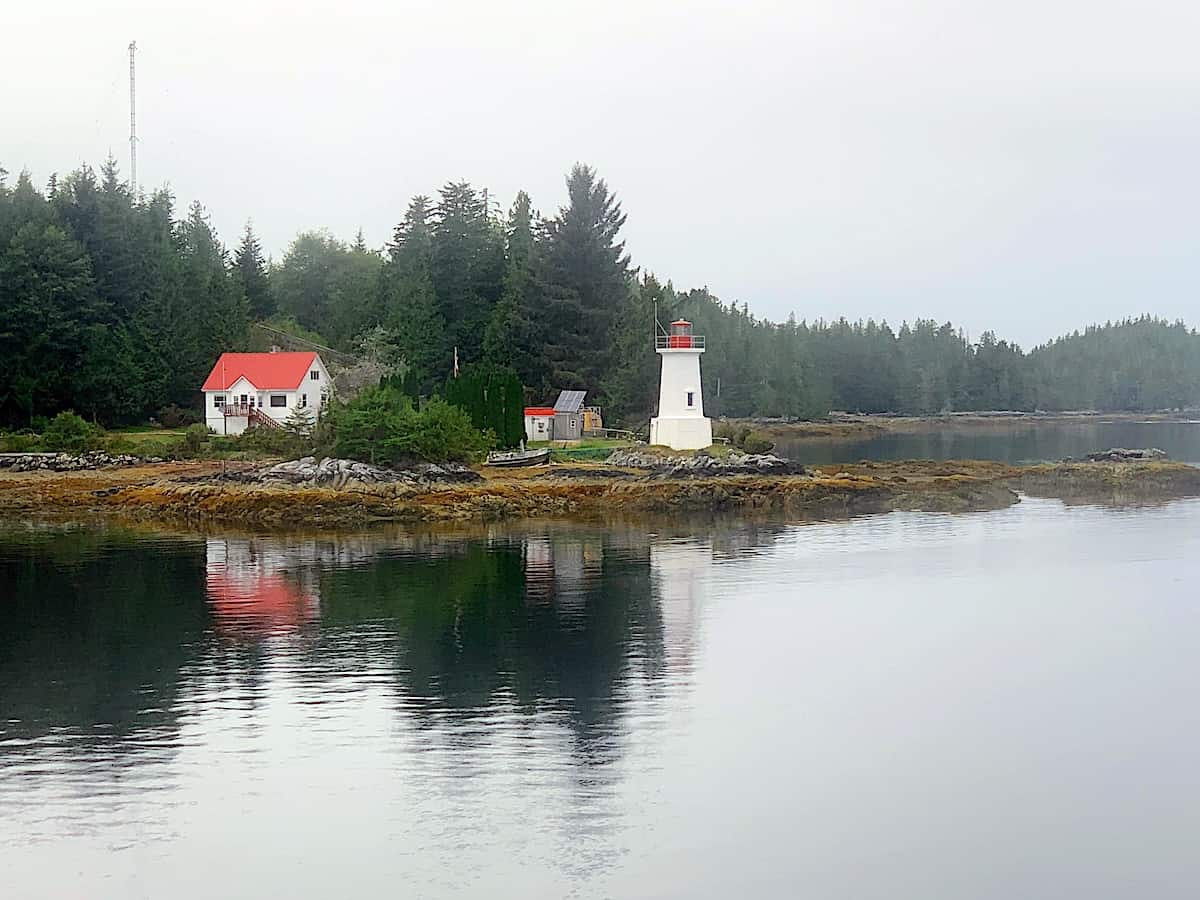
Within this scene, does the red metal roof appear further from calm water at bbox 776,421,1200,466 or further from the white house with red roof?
calm water at bbox 776,421,1200,466

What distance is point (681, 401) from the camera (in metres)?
40.5

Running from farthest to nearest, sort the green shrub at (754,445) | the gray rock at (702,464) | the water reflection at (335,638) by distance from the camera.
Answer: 1. the green shrub at (754,445)
2. the gray rock at (702,464)
3. the water reflection at (335,638)

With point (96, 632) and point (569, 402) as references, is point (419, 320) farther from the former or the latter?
point (96, 632)

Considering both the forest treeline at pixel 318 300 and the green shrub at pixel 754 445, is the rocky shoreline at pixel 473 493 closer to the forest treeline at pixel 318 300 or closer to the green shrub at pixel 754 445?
the green shrub at pixel 754 445

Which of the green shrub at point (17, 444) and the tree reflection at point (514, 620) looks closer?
the tree reflection at point (514, 620)

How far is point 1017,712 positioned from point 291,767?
325 inches

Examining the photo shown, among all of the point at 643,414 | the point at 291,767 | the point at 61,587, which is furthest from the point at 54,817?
the point at 643,414

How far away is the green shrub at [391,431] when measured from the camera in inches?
1371

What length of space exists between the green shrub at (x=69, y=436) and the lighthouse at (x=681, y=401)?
17127mm

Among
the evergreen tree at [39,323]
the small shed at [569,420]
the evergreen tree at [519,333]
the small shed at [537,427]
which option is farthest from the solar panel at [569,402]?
the evergreen tree at [39,323]

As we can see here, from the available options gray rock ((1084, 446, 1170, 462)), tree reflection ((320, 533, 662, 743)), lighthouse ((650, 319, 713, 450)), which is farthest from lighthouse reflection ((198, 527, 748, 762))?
gray rock ((1084, 446, 1170, 462))

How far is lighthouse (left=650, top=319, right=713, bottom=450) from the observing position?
4028 cm

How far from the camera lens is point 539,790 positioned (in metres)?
12.0

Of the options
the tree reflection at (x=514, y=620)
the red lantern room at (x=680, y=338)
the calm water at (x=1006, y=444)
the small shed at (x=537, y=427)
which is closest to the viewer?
the tree reflection at (x=514, y=620)
